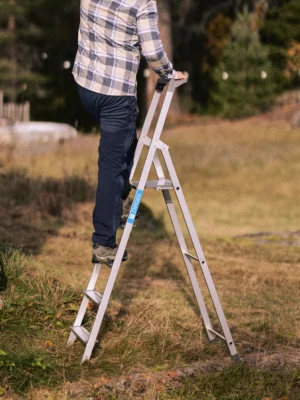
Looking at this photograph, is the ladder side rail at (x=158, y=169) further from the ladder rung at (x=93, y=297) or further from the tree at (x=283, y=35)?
the tree at (x=283, y=35)

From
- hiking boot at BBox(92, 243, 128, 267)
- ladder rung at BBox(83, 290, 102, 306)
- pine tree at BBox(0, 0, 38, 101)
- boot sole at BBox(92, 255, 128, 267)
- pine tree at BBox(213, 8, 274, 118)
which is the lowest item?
pine tree at BBox(0, 0, 38, 101)

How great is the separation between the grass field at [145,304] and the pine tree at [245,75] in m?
13.6

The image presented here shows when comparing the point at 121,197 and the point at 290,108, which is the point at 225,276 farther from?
the point at 290,108

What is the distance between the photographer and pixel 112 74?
16.0ft

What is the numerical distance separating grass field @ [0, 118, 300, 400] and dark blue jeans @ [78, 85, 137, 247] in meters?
0.74

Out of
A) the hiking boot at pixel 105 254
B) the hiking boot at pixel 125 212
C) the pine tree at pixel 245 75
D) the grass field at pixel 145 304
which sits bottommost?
the pine tree at pixel 245 75

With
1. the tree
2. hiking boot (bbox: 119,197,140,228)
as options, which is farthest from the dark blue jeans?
the tree

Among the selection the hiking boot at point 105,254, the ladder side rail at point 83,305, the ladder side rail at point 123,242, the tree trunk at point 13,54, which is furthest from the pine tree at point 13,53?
the ladder side rail at point 123,242

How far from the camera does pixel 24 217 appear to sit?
32.4ft

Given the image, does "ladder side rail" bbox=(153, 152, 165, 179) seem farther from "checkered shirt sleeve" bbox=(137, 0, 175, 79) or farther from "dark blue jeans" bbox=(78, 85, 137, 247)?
"checkered shirt sleeve" bbox=(137, 0, 175, 79)

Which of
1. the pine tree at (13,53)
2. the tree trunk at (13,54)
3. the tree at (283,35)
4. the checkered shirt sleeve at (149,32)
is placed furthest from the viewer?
the tree trunk at (13,54)

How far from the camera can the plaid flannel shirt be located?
4.76 metres

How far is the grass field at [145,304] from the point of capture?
15.6ft

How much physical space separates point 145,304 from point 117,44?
199cm
